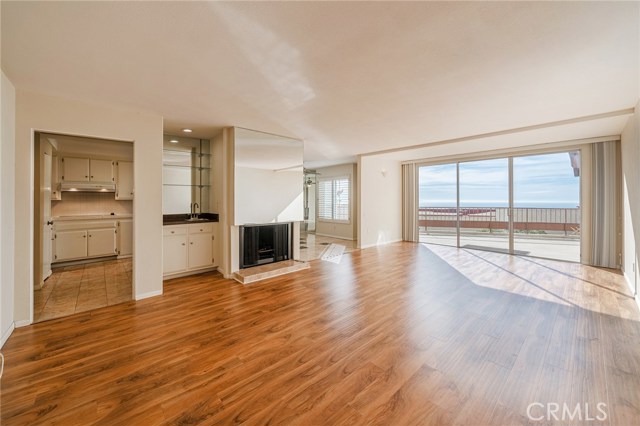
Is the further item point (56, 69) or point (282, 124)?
point (282, 124)

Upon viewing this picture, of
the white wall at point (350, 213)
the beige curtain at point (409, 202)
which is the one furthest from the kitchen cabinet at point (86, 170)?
the beige curtain at point (409, 202)

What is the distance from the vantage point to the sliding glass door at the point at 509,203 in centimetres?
572

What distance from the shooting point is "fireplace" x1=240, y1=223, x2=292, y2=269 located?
4676mm

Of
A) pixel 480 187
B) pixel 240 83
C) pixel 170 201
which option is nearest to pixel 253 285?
pixel 170 201

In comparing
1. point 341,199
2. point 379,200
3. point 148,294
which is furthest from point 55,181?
point 379,200

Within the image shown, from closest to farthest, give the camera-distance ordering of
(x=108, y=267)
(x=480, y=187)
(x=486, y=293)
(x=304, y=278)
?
(x=486, y=293)
(x=304, y=278)
(x=108, y=267)
(x=480, y=187)

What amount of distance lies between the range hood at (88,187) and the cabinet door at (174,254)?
2983 millimetres

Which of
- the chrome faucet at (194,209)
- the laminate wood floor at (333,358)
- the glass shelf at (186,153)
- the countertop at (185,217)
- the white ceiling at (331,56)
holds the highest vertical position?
the white ceiling at (331,56)

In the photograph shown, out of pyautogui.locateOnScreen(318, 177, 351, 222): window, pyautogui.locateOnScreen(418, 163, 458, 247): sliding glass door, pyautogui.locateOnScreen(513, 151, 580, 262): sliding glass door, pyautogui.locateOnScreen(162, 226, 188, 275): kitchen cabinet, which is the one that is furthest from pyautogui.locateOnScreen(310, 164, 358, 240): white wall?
pyautogui.locateOnScreen(162, 226, 188, 275): kitchen cabinet

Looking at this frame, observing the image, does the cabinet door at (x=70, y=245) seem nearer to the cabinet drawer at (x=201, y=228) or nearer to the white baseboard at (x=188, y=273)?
the white baseboard at (x=188, y=273)

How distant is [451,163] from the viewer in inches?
286

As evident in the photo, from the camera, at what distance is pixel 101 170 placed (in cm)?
581

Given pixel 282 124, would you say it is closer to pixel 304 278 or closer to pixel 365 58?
pixel 365 58

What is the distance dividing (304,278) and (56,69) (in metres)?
3.88
